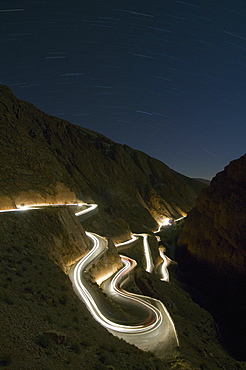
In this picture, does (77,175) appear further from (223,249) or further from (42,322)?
(42,322)

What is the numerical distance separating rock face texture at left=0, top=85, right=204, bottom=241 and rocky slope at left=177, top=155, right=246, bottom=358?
1327 centimetres

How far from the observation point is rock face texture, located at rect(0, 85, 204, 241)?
27906 mm

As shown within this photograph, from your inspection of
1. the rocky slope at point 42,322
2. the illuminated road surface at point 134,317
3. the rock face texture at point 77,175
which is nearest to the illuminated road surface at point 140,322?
the illuminated road surface at point 134,317

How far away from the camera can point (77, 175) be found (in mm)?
51344

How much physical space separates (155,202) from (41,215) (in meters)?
64.7

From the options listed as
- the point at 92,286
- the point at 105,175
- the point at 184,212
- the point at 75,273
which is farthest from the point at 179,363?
the point at 184,212

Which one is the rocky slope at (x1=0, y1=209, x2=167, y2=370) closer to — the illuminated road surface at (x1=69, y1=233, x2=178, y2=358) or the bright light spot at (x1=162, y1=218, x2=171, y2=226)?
the illuminated road surface at (x1=69, y1=233, x2=178, y2=358)

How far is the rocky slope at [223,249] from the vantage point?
29.4m

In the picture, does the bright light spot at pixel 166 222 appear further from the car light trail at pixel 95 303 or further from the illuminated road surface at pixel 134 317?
the illuminated road surface at pixel 134 317

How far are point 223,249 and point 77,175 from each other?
106 ft

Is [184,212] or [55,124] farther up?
[55,124]

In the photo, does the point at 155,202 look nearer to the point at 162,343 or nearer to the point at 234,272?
the point at 234,272

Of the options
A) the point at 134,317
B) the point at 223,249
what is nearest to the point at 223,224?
the point at 223,249

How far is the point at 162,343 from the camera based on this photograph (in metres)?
11.9
